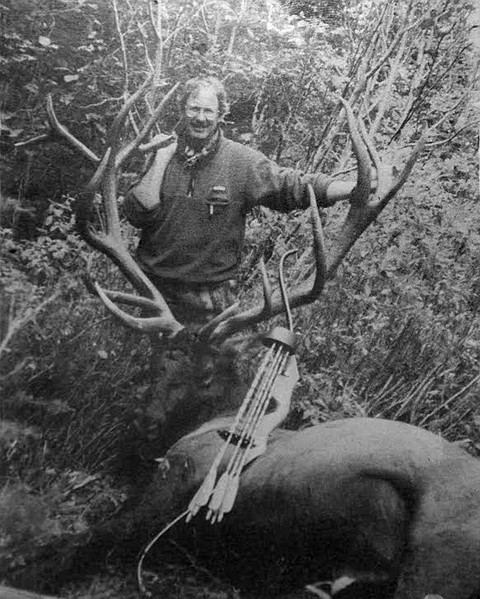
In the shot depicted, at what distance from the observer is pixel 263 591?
1571mm

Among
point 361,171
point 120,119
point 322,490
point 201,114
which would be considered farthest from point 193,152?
point 322,490

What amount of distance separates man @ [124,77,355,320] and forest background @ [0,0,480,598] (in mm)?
50

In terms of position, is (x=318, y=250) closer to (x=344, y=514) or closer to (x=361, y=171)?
(x=361, y=171)

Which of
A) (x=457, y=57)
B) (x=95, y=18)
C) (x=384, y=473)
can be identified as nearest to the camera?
(x=384, y=473)

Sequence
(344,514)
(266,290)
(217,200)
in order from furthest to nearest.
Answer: (217,200) → (266,290) → (344,514)

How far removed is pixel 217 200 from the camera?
6.19 ft

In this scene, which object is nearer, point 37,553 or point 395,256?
point 37,553

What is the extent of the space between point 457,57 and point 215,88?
79 cm

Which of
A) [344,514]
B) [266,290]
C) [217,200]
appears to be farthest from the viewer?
[217,200]

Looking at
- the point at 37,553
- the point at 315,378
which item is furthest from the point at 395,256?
the point at 37,553

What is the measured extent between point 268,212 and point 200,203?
0.19 metres

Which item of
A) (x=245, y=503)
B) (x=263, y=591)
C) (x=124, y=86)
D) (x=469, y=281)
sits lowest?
(x=263, y=591)

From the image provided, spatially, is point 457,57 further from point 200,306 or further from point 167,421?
point 167,421

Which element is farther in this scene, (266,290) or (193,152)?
(193,152)
